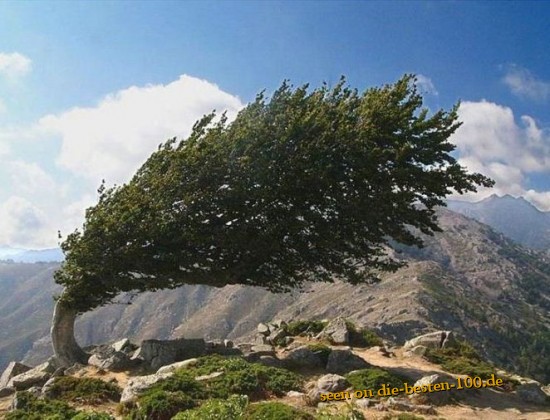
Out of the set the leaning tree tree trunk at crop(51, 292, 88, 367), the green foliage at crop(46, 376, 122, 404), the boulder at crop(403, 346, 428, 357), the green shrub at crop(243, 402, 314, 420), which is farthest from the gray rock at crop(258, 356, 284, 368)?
the leaning tree tree trunk at crop(51, 292, 88, 367)

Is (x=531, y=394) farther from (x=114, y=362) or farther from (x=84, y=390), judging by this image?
(x=114, y=362)

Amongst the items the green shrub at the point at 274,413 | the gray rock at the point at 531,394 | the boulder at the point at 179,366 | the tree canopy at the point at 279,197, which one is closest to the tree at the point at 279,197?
the tree canopy at the point at 279,197

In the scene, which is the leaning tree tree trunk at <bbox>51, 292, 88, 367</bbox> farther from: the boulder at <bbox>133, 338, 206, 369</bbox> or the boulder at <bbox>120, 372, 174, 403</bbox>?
the boulder at <bbox>120, 372, 174, 403</bbox>

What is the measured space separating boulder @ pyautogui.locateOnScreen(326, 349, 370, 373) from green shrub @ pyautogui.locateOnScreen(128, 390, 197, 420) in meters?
9.82

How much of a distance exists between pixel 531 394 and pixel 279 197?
1598 centimetres

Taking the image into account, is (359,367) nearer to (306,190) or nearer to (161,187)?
(306,190)

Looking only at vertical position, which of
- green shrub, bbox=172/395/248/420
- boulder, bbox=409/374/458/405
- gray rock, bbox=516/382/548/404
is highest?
green shrub, bbox=172/395/248/420

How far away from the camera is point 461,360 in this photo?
102 feet

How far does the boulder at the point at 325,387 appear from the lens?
19953 mm

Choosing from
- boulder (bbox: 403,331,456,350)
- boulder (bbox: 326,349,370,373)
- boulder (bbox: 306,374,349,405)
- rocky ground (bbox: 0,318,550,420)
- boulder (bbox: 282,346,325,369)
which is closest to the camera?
rocky ground (bbox: 0,318,550,420)

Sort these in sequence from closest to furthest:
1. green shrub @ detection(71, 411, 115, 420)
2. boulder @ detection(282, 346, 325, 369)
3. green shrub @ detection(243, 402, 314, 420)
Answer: green shrub @ detection(71, 411, 115, 420) → green shrub @ detection(243, 402, 314, 420) → boulder @ detection(282, 346, 325, 369)

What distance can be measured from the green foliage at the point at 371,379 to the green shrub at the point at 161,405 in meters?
7.24

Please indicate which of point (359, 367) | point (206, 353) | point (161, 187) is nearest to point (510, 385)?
point (359, 367)

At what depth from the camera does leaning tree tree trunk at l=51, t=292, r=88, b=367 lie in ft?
104
